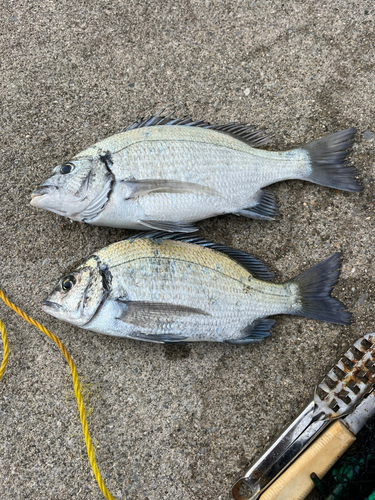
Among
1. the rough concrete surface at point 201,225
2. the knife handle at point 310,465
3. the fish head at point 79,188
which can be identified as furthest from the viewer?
the rough concrete surface at point 201,225

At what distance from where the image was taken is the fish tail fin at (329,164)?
215 cm

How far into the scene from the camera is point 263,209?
216 centimetres

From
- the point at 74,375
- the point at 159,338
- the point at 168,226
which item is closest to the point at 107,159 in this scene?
the point at 168,226

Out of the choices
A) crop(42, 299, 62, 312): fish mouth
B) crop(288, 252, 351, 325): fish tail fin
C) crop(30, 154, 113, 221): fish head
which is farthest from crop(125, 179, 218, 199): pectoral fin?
crop(288, 252, 351, 325): fish tail fin

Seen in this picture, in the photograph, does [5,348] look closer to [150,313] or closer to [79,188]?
[150,313]

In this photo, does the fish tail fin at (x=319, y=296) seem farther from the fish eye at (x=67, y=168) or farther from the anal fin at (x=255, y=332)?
the fish eye at (x=67, y=168)

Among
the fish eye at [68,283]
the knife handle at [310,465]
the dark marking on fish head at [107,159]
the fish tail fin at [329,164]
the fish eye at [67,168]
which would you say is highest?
the dark marking on fish head at [107,159]

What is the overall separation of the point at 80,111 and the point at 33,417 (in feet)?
5.90

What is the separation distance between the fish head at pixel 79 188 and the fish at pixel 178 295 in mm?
252

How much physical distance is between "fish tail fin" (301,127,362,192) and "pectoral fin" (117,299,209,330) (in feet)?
3.38

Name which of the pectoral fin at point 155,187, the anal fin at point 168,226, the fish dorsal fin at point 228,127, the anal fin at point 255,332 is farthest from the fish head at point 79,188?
the anal fin at point 255,332

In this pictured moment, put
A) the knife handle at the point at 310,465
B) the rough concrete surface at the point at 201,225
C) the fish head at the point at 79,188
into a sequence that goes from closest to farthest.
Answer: the knife handle at the point at 310,465 < the fish head at the point at 79,188 < the rough concrete surface at the point at 201,225

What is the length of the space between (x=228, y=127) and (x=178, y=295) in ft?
3.31

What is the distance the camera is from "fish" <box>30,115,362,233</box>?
1952 millimetres
